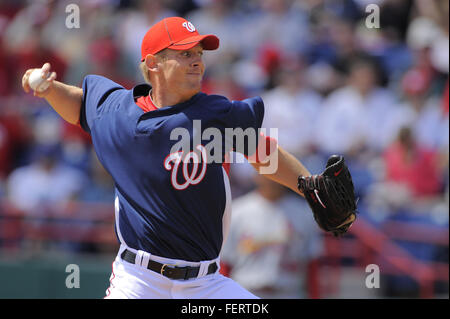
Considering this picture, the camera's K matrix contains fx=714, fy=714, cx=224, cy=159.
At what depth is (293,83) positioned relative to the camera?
848 cm

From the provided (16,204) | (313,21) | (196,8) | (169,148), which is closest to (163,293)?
(169,148)

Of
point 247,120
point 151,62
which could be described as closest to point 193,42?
point 151,62

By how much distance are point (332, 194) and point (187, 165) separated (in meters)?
0.77

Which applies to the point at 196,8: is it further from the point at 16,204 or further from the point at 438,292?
the point at 438,292

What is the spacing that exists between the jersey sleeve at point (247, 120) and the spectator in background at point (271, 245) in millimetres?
2566

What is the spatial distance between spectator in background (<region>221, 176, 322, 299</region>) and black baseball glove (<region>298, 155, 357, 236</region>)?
7.82ft

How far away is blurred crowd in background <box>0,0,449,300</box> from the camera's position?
293 inches

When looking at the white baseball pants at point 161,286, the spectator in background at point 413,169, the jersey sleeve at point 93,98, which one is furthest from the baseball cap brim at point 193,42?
the spectator in background at point 413,169

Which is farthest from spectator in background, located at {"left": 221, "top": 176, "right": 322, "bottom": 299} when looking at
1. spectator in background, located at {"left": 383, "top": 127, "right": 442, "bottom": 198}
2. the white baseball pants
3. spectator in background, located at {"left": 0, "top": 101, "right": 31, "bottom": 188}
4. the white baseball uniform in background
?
spectator in background, located at {"left": 0, "top": 101, "right": 31, "bottom": 188}

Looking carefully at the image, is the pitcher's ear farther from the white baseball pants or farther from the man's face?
the white baseball pants

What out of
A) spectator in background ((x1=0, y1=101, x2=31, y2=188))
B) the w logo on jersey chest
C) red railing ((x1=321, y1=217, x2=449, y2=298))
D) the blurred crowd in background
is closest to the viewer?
the w logo on jersey chest

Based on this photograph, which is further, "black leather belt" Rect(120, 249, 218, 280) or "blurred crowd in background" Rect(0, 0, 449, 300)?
"blurred crowd in background" Rect(0, 0, 449, 300)

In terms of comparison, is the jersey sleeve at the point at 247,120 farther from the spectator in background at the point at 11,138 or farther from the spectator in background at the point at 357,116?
the spectator in background at the point at 11,138

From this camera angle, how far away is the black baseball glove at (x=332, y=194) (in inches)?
144
